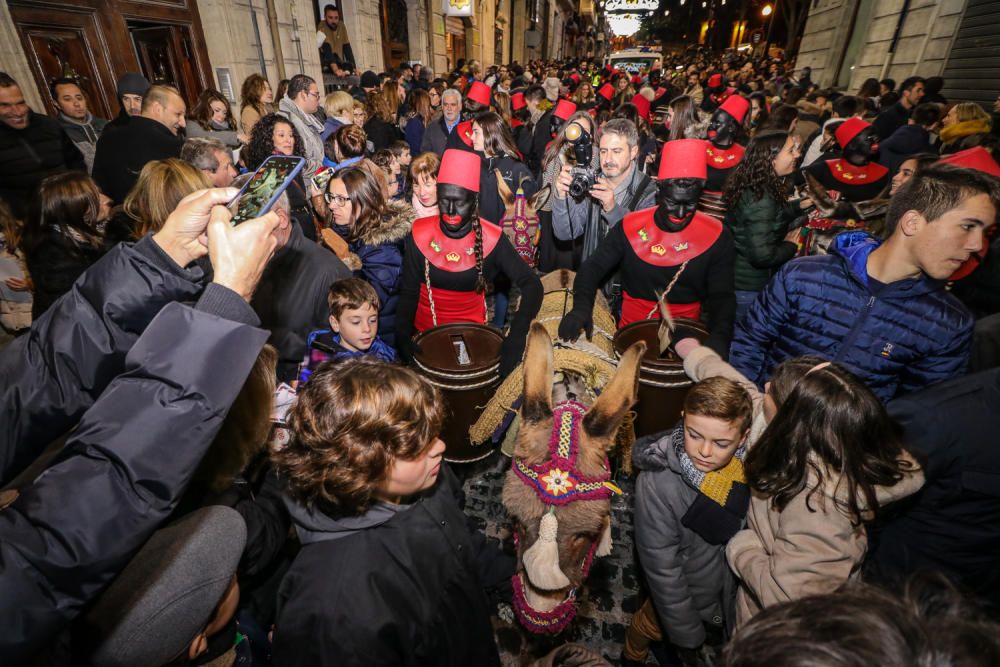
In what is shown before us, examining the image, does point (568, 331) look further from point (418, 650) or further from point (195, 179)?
point (195, 179)

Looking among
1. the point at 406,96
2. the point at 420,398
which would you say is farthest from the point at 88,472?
the point at 406,96

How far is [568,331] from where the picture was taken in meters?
2.48

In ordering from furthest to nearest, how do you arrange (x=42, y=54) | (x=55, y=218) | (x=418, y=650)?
1. (x=42, y=54)
2. (x=55, y=218)
3. (x=418, y=650)

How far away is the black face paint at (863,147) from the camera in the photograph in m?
4.82

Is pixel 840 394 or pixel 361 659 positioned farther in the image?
pixel 840 394

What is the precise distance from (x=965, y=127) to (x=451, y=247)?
758 cm

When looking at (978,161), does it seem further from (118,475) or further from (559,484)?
(118,475)

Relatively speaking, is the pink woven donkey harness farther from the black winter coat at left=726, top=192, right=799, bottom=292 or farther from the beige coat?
the black winter coat at left=726, top=192, right=799, bottom=292

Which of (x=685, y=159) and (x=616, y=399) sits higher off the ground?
(x=685, y=159)

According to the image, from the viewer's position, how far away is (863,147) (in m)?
4.82

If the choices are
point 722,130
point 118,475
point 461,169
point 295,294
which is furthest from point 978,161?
point 118,475

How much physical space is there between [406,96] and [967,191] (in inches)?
469

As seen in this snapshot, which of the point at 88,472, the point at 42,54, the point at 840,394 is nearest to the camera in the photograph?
the point at 88,472

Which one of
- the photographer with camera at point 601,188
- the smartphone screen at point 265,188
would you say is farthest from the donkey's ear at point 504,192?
the smartphone screen at point 265,188
